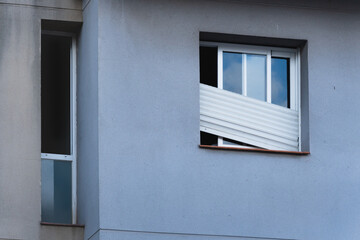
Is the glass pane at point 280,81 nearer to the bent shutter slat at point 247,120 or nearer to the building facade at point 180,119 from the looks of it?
the building facade at point 180,119

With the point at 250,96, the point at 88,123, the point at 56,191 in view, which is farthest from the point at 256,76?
the point at 56,191

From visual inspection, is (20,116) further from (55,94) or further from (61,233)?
(61,233)

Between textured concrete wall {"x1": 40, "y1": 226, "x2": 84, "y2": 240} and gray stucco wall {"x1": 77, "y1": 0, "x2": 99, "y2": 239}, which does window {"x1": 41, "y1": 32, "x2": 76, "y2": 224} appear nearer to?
gray stucco wall {"x1": 77, "y1": 0, "x2": 99, "y2": 239}

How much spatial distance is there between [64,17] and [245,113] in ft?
9.88

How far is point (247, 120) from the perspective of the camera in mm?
17891

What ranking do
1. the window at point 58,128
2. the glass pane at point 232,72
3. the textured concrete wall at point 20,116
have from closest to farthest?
the textured concrete wall at point 20,116
the window at point 58,128
the glass pane at point 232,72

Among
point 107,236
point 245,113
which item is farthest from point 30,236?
point 245,113

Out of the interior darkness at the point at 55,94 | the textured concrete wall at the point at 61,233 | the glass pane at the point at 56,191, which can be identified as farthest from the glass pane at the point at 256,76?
the textured concrete wall at the point at 61,233

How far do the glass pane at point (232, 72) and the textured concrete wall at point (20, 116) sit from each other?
230 cm

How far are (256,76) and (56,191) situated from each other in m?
3.38

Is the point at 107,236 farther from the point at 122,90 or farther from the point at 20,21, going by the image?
the point at 20,21

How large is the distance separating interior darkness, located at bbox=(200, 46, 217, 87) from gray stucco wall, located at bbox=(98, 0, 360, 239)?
18.5 inches

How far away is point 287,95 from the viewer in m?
18.3

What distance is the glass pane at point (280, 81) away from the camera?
18266 mm
